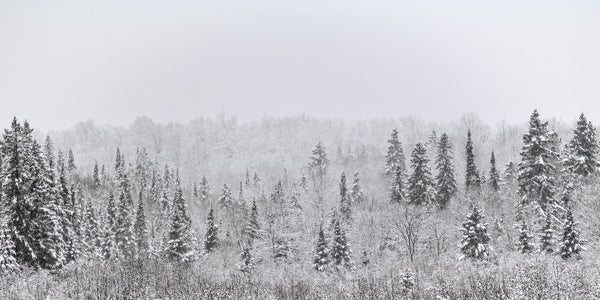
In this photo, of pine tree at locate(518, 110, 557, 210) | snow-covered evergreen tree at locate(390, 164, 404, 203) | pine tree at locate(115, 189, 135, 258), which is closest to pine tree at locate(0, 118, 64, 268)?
pine tree at locate(115, 189, 135, 258)

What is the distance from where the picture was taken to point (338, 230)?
47.0 m

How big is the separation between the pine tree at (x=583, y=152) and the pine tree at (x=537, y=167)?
2182 millimetres

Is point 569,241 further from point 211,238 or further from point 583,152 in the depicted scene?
point 211,238

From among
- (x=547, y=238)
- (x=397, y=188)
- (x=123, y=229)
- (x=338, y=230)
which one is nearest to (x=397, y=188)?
(x=397, y=188)

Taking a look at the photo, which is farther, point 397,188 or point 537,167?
point 397,188

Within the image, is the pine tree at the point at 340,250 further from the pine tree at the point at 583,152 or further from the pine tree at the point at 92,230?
the pine tree at the point at 92,230

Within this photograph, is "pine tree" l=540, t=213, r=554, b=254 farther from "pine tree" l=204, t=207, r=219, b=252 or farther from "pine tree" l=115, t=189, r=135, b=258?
"pine tree" l=115, t=189, r=135, b=258

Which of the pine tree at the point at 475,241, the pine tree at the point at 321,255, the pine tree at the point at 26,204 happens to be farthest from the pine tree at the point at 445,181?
the pine tree at the point at 26,204

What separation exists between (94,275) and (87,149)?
171 metres

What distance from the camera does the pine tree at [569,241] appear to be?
24.7 meters

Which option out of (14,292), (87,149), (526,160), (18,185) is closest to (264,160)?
(87,149)

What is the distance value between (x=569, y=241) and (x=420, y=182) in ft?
119

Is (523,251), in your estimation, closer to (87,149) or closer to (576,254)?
(576,254)

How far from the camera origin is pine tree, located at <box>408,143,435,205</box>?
61.2m
